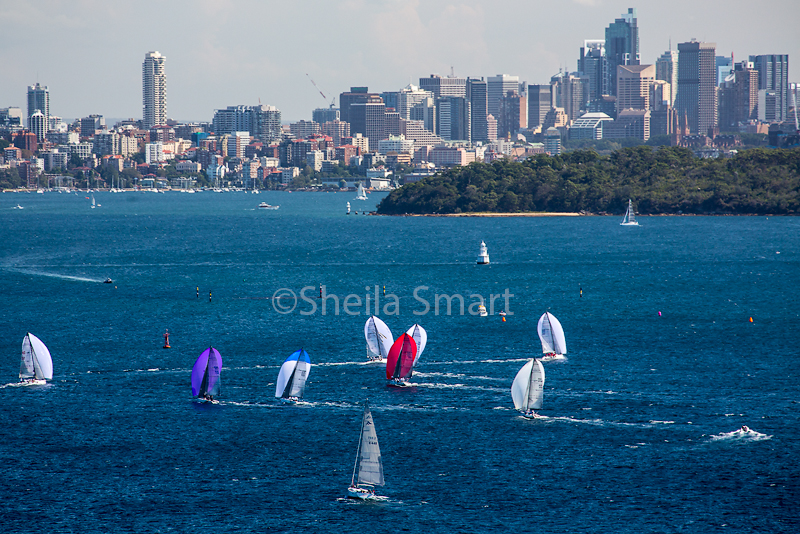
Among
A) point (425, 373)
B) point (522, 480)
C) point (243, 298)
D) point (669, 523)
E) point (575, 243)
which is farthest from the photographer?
point (575, 243)

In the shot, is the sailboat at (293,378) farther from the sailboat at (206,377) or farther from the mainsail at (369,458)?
the mainsail at (369,458)

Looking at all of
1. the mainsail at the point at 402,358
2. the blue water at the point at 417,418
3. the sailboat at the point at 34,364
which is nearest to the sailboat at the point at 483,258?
the blue water at the point at 417,418

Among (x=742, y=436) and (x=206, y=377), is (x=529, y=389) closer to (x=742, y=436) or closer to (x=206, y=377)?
(x=742, y=436)

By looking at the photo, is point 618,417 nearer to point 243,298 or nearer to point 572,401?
point 572,401

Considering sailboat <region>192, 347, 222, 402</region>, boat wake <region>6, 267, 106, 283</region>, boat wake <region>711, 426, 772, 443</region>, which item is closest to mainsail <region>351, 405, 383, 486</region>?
sailboat <region>192, 347, 222, 402</region>

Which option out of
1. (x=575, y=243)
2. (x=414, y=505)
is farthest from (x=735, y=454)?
(x=575, y=243)

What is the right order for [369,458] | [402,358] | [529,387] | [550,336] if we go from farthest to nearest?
[550,336], [402,358], [529,387], [369,458]

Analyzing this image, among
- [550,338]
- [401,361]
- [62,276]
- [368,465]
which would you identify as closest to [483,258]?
[62,276]
